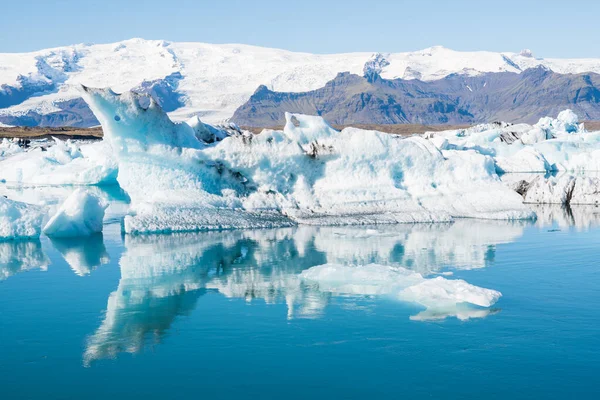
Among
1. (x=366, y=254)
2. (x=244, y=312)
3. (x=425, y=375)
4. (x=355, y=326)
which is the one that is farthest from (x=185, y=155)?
(x=425, y=375)

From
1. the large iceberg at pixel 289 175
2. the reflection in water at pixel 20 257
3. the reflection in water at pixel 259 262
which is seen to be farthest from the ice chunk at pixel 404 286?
the large iceberg at pixel 289 175

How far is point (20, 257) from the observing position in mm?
11266

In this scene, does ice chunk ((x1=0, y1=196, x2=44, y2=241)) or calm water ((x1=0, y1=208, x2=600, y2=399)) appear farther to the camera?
ice chunk ((x1=0, y1=196, x2=44, y2=241))

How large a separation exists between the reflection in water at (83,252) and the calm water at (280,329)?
0.26 ft

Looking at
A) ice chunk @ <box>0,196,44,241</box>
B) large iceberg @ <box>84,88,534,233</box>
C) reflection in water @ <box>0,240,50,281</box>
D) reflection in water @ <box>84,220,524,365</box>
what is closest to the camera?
reflection in water @ <box>84,220,524,365</box>

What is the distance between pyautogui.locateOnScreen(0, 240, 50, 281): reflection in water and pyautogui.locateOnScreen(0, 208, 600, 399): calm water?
2.9 inches

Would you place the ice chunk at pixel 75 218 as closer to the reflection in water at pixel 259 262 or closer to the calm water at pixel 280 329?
the reflection in water at pixel 259 262

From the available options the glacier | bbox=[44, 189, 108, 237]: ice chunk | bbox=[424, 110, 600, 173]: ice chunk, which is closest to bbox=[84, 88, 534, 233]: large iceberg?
the glacier

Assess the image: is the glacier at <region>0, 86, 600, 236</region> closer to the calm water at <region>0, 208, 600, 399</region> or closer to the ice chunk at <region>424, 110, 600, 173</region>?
the calm water at <region>0, 208, 600, 399</region>

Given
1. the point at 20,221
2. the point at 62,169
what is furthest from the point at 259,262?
the point at 62,169

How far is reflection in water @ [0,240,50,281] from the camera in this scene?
33.7 ft

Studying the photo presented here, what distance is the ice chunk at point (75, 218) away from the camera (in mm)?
13096

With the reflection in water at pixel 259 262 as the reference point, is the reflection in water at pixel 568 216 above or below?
above

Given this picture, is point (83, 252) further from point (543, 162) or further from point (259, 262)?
point (543, 162)
